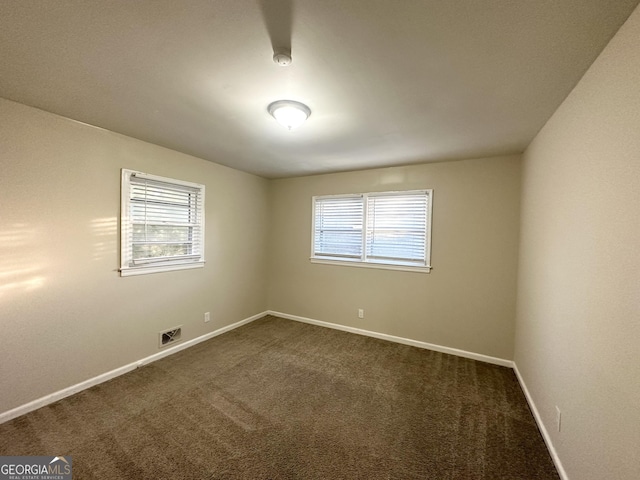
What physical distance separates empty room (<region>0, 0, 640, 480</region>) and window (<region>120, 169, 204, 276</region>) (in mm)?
23

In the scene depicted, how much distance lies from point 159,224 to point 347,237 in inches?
101

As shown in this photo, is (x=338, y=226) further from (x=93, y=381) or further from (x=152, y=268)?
(x=93, y=381)

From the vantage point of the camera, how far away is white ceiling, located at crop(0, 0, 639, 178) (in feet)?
3.73

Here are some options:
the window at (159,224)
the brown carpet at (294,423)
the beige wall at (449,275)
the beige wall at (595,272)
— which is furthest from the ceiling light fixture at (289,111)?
the brown carpet at (294,423)

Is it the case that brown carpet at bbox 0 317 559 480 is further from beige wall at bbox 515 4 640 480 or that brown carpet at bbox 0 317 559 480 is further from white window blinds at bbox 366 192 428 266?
white window blinds at bbox 366 192 428 266

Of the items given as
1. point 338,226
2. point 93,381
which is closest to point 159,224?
point 93,381

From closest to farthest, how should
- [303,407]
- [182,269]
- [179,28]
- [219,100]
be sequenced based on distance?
[179,28]
[219,100]
[303,407]
[182,269]

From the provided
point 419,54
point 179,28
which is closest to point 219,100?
point 179,28

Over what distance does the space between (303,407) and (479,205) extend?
2969mm

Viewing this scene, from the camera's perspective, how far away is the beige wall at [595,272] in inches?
42.7

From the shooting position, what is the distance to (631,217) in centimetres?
Result: 109

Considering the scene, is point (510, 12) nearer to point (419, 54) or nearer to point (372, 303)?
point (419, 54)

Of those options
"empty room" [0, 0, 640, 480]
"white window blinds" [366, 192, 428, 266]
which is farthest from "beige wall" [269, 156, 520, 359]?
"white window blinds" [366, 192, 428, 266]

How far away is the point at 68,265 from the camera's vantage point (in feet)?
7.74
